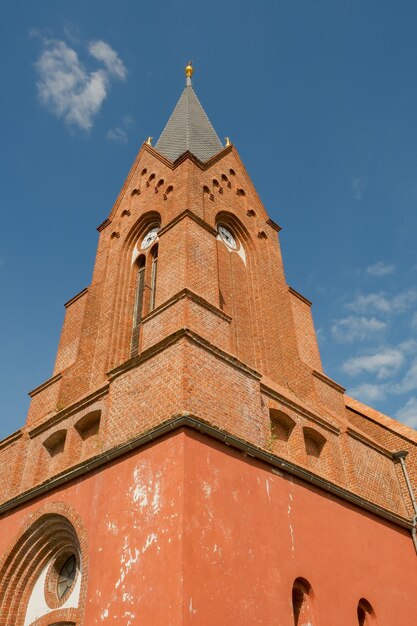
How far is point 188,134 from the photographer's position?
1923 cm

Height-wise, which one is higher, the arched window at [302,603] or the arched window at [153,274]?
the arched window at [153,274]

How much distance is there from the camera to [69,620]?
8312 millimetres

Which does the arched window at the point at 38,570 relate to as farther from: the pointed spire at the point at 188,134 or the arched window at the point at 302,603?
the pointed spire at the point at 188,134

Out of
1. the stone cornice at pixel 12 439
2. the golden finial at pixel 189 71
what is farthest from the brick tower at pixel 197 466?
the golden finial at pixel 189 71

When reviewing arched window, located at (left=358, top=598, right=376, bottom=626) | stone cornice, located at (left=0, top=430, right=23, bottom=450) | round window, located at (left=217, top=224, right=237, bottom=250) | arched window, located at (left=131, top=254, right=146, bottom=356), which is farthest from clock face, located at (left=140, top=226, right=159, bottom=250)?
arched window, located at (left=358, top=598, right=376, bottom=626)

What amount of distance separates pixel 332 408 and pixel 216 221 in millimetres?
6149

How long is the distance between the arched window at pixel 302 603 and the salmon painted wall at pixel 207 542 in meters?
0.11

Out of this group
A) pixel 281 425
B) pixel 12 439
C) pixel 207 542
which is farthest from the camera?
pixel 12 439

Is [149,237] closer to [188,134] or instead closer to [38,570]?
[188,134]

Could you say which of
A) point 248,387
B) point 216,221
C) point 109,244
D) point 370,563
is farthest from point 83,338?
point 370,563

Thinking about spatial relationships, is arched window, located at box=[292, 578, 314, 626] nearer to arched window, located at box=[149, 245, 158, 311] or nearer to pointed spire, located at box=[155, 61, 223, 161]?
arched window, located at box=[149, 245, 158, 311]

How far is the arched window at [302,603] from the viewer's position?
8047 mm

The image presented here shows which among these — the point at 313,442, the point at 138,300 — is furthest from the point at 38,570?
the point at 138,300

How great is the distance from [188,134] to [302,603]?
15743 mm
